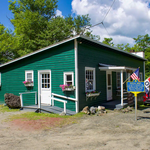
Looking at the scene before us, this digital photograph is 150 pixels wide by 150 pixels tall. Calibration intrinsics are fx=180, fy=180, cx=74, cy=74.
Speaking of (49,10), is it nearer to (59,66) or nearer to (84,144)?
(59,66)

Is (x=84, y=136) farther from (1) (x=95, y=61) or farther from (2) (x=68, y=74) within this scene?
(1) (x=95, y=61)

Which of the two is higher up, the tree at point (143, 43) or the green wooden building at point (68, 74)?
the tree at point (143, 43)

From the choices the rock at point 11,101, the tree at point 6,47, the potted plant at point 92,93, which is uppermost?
the tree at point 6,47

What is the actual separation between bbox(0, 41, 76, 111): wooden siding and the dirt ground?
121 inches

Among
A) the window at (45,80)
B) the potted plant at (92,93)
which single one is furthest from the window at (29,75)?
the potted plant at (92,93)

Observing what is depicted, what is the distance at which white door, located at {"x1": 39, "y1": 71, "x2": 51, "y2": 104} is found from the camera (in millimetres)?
11570

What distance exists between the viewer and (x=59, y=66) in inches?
428

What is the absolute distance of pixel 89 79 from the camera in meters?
11.3

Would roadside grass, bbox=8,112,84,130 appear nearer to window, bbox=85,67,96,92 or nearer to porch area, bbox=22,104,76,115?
porch area, bbox=22,104,76,115

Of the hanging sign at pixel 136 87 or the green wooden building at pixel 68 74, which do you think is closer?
the hanging sign at pixel 136 87

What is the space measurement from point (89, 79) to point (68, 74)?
1540mm

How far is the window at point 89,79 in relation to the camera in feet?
36.3

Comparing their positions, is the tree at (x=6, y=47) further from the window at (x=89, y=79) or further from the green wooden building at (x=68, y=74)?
the window at (x=89, y=79)

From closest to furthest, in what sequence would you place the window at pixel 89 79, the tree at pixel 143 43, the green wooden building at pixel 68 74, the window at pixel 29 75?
the green wooden building at pixel 68 74
the window at pixel 89 79
the window at pixel 29 75
the tree at pixel 143 43
